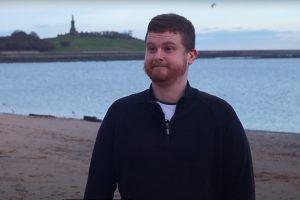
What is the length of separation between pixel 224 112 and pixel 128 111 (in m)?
0.41

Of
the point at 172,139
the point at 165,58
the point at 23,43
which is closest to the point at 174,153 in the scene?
the point at 172,139

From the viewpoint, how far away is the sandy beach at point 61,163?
9.60 metres

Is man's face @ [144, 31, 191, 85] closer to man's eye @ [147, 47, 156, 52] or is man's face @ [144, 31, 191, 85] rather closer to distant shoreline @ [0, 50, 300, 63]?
man's eye @ [147, 47, 156, 52]

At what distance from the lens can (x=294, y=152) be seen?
1700cm

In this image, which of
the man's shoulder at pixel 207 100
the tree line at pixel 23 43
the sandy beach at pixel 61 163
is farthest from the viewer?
the tree line at pixel 23 43

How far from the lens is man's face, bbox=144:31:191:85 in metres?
3.24

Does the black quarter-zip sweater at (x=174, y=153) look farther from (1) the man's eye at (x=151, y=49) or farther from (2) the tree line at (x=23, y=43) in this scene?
(2) the tree line at (x=23, y=43)

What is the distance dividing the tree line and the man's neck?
387 feet

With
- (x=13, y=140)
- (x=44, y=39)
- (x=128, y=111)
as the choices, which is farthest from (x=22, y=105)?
(x=44, y=39)

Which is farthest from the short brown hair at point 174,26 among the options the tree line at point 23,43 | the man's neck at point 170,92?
the tree line at point 23,43

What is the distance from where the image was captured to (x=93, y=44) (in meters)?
127

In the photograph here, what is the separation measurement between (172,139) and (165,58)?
34 cm

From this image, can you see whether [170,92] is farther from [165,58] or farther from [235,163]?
[235,163]

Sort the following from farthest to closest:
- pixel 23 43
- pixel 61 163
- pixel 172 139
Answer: pixel 23 43 → pixel 61 163 → pixel 172 139
